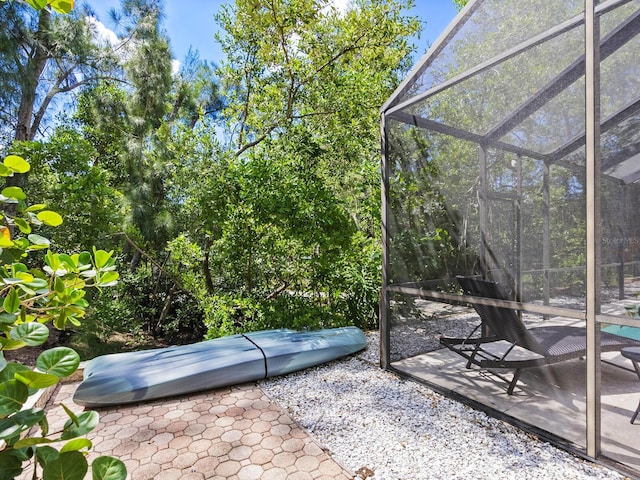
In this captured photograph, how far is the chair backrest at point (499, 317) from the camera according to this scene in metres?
2.64

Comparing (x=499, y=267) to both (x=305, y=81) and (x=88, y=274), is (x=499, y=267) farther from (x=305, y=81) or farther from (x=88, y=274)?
(x=305, y=81)

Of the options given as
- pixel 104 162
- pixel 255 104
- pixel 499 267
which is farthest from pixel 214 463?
pixel 104 162

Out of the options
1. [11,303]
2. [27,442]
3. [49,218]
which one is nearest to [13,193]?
[49,218]

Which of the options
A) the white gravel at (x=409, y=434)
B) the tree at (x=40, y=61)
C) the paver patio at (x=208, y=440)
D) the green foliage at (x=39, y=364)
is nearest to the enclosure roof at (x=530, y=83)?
the white gravel at (x=409, y=434)

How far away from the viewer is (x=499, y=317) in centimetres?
276

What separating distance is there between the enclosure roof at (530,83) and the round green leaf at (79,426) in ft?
8.76

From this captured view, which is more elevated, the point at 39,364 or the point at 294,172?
the point at 294,172

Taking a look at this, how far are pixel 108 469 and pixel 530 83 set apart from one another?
3.09m

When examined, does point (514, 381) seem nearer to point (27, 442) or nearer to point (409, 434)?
point (409, 434)

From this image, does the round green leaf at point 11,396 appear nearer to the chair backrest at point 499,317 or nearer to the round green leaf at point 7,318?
the round green leaf at point 7,318

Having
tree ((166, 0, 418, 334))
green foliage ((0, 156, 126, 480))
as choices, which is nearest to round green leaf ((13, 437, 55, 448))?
green foliage ((0, 156, 126, 480))

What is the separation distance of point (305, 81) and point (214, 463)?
5.23 meters

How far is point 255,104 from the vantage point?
Result: 600 centimetres

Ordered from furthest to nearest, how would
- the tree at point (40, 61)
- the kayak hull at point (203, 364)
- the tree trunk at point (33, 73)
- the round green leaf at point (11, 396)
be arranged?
the tree trunk at point (33, 73) → the tree at point (40, 61) → the kayak hull at point (203, 364) → the round green leaf at point (11, 396)
